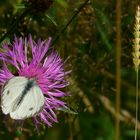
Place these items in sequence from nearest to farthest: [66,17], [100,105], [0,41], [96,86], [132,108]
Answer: [0,41] < [66,17] < [96,86] < [100,105] < [132,108]

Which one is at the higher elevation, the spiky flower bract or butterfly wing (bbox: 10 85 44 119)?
the spiky flower bract

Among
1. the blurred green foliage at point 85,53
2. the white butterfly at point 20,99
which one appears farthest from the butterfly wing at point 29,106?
the blurred green foliage at point 85,53

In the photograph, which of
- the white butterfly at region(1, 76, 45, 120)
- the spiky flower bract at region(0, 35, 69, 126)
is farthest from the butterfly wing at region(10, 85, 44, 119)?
the spiky flower bract at region(0, 35, 69, 126)

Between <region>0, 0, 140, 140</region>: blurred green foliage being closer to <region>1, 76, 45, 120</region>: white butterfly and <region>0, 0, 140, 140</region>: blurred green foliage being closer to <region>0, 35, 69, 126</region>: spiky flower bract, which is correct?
<region>0, 35, 69, 126</region>: spiky flower bract

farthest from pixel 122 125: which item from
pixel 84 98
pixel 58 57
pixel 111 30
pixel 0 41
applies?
pixel 0 41

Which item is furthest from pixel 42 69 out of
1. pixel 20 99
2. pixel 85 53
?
pixel 85 53

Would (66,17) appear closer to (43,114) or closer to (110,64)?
(110,64)
